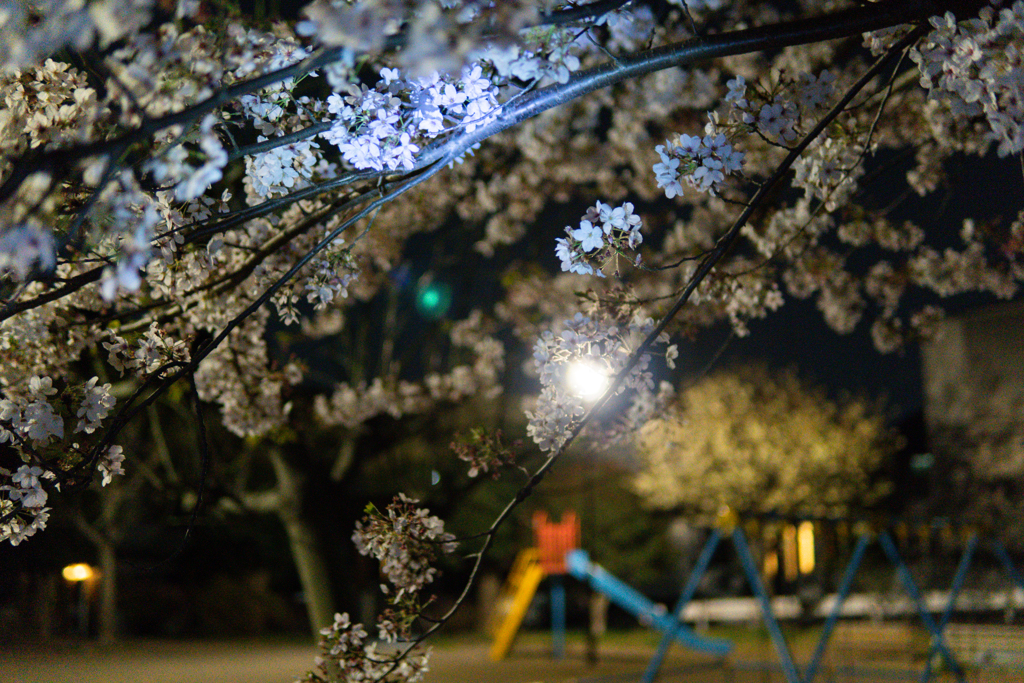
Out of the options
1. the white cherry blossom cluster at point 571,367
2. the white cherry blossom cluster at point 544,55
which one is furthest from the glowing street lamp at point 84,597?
the white cherry blossom cluster at point 544,55

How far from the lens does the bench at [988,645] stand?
11.1 meters

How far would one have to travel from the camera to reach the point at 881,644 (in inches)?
738

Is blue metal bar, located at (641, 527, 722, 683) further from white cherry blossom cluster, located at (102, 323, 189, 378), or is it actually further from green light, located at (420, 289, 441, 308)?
white cherry blossom cluster, located at (102, 323, 189, 378)

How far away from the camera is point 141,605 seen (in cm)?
2478

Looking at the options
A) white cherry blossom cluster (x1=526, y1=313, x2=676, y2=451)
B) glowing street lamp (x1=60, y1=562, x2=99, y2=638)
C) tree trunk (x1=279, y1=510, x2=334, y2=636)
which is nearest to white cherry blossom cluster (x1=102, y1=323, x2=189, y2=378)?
white cherry blossom cluster (x1=526, y1=313, x2=676, y2=451)

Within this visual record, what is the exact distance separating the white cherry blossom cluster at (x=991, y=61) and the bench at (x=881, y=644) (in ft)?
40.2

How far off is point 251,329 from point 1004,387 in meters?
21.2

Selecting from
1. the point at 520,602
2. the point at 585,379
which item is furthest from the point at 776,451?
the point at 585,379

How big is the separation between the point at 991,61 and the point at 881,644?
18783 mm

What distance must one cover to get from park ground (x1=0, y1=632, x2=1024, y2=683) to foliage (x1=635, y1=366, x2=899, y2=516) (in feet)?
13.0

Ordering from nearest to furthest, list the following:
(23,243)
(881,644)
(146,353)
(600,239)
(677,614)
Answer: (23,243), (600,239), (146,353), (677,614), (881,644)

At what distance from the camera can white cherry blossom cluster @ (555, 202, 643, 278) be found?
119 inches

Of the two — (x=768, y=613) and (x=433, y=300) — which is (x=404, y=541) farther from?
(x=768, y=613)

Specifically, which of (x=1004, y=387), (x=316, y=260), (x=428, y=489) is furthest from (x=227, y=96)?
(x=1004, y=387)
